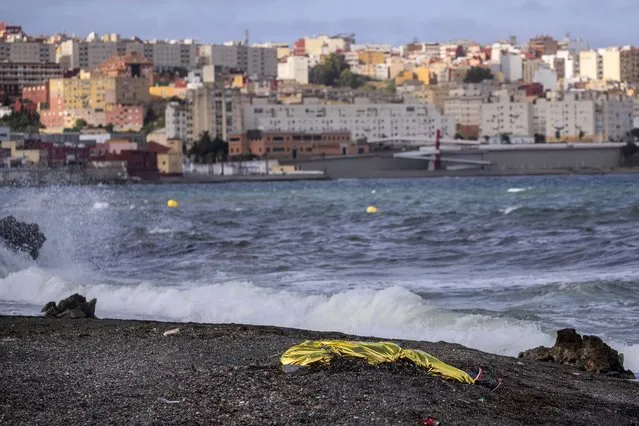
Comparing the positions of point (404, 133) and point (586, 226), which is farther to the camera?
point (404, 133)

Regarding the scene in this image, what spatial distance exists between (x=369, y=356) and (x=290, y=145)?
121m

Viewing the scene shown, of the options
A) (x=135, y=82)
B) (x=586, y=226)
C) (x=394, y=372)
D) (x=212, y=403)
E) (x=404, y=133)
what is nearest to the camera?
(x=212, y=403)

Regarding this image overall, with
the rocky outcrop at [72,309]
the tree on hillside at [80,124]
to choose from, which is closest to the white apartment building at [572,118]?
the tree on hillside at [80,124]

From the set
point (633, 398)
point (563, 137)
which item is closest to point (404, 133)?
point (563, 137)

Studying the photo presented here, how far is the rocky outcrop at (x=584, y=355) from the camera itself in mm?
10547

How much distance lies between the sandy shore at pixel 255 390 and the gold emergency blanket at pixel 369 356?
3.8 inches

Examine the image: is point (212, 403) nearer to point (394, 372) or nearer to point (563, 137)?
point (394, 372)

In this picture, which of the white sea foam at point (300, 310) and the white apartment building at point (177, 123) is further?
the white apartment building at point (177, 123)

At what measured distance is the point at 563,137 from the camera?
493ft

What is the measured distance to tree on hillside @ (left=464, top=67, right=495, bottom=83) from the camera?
189 meters

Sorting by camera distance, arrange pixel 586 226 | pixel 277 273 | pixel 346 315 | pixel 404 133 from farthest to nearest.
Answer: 1. pixel 404 133
2. pixel 586 226
3. pixel 277 273
4. pixel 346 315

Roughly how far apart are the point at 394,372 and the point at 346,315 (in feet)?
19.6

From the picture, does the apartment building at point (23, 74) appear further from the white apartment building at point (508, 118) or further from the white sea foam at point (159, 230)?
the white sea foam at point (159, 230)

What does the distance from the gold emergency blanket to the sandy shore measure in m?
0.10
